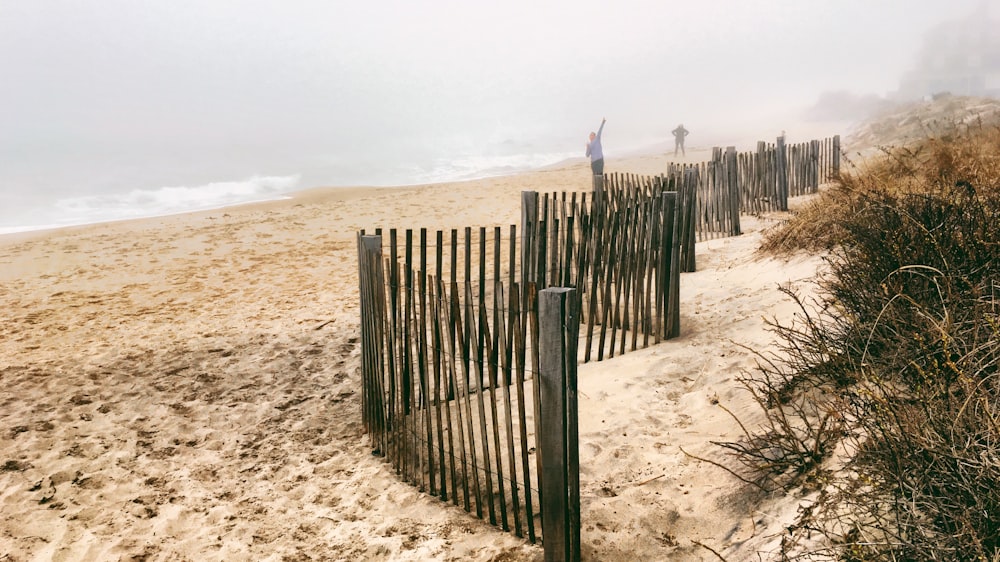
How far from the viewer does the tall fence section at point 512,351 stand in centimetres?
261

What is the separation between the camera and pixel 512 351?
3.64 metres

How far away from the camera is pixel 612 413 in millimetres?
3928

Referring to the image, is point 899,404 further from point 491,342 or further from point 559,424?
point 491,342

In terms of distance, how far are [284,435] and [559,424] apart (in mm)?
2377

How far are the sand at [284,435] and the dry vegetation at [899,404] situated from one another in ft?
0.79

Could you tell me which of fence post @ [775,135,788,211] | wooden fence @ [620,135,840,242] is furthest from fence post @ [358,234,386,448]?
fence post @ [775,135,788,211]

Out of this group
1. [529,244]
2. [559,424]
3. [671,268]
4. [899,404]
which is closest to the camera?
[899,404]

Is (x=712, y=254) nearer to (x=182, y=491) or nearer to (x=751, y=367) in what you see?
(x=751, y=367)

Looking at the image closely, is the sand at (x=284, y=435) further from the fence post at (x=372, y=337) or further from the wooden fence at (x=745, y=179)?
the wooden fence at (x=745, y=179)

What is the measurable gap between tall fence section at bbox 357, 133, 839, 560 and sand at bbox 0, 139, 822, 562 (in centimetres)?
19

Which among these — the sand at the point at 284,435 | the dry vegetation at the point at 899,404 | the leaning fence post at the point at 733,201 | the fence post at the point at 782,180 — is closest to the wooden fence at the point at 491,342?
the sand at the point at 284,435

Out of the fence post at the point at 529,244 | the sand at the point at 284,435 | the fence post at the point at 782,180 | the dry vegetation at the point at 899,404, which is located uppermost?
the fence post at the point at 782,180

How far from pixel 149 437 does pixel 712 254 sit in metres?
6.16

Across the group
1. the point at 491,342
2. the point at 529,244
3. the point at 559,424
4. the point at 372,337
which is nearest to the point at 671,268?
the point at 529,244
